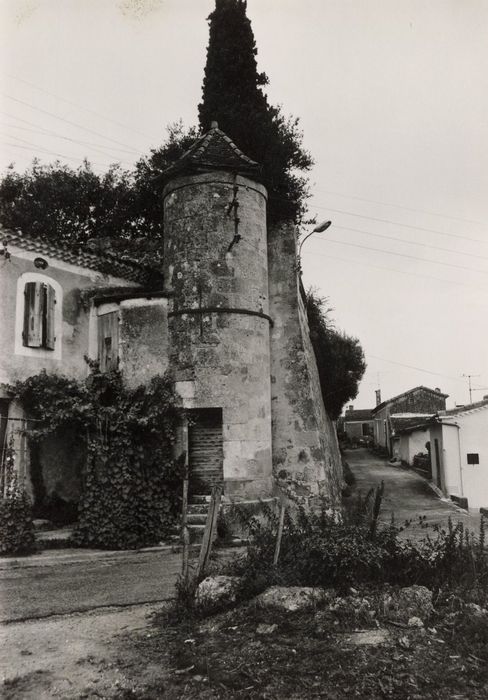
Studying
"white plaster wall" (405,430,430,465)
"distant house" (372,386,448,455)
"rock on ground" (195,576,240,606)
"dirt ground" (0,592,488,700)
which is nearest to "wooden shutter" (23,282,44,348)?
"dirt ground" (0,592,488,700)

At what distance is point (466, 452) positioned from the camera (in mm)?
24781

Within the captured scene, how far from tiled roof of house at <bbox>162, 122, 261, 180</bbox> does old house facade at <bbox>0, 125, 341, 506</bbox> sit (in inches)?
1.1

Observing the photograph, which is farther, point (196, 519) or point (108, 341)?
point (108, 341)

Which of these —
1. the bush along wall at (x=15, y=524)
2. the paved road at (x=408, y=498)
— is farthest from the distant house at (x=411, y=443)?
the bush along wall at (x=15, y=524)

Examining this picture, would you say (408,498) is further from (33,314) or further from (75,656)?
(75,656)

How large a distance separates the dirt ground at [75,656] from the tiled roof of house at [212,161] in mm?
10197

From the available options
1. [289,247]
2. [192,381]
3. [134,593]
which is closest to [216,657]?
[134,593]

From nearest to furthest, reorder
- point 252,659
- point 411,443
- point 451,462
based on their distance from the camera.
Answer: point 252,659, point 451,462, point 411,443

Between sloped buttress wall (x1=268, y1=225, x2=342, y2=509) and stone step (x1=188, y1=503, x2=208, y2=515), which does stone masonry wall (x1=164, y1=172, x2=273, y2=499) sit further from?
sloped buttress wall (x1=268, y1=225, x2=342, y2=509)

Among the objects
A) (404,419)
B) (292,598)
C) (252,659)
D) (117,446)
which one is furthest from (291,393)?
(404,419)

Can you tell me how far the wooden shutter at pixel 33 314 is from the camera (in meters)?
13.4

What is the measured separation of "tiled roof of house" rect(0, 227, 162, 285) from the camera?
44.3 feet

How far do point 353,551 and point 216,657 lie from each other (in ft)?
6.81

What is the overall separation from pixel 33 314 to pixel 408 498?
16175 mm
